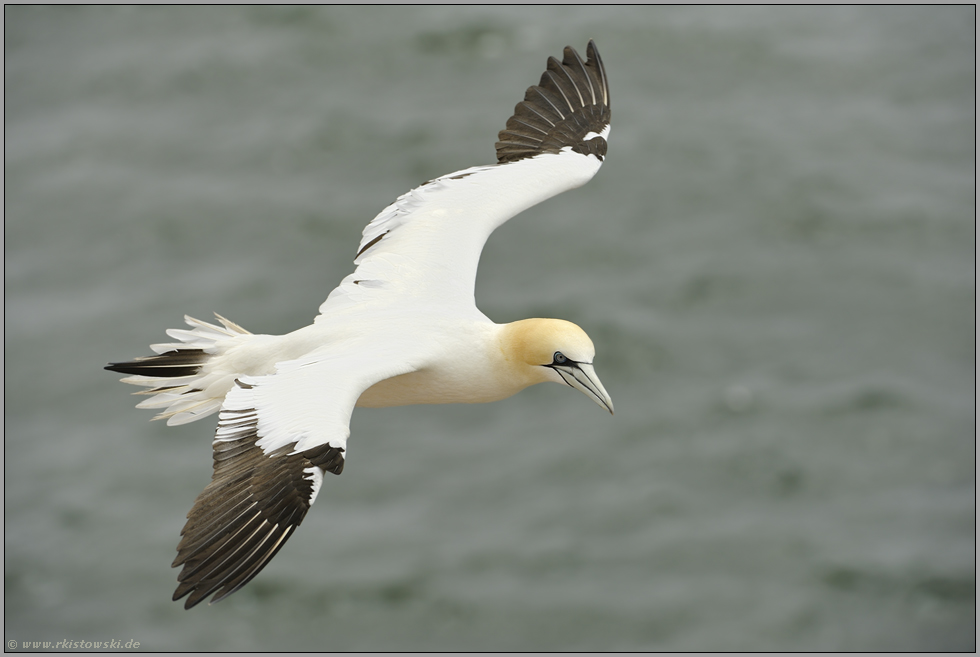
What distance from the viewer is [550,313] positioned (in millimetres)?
18047

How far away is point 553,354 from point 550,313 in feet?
29.4

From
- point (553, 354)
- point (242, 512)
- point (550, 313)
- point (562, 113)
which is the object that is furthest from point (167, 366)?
point (550, 313)

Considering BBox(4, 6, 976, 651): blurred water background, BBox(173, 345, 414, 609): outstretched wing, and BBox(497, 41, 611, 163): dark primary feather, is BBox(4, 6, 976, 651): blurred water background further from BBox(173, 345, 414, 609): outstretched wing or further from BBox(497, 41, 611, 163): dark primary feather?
BBox(173, 345, 414, 609): outstretched wing

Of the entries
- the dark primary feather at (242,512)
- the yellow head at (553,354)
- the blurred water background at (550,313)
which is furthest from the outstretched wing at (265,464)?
the blurred water background at (550,313)

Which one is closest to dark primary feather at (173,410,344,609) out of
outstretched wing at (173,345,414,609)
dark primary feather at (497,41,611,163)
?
outstretched wing at (173,345,414,609)

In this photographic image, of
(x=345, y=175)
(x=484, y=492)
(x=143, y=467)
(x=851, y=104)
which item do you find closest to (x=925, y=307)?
(x=851, y=104)

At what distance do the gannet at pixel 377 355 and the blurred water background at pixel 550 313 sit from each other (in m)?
6.50

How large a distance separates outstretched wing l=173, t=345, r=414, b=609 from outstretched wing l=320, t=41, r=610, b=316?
1.59 m

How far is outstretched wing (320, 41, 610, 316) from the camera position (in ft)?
33.2

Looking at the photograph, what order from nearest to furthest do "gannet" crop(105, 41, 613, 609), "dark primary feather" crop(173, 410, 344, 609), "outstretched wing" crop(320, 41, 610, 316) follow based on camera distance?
"dark primary feather" crop(173, 410, 344, 609) < "gannet" crop(105, 41, 613, 609) < "outstretched wing" crop(320, 41, 610, 316)

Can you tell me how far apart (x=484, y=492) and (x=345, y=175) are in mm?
5685

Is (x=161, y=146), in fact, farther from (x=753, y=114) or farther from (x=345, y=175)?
(x=753, y=114)

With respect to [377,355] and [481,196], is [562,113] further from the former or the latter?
[377,355]

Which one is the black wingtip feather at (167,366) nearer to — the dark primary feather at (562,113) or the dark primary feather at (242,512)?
the dark primary feather at (242,512)
